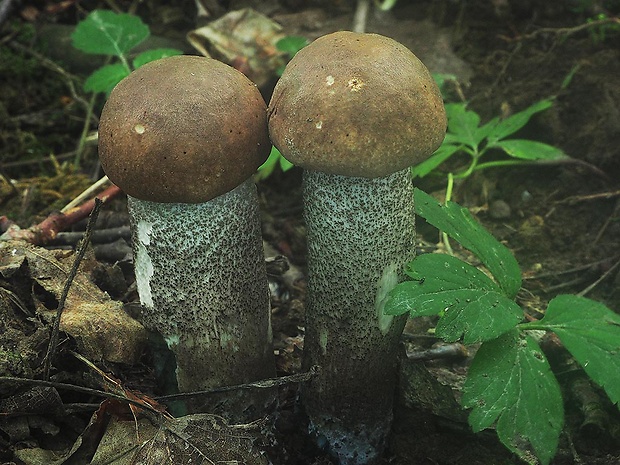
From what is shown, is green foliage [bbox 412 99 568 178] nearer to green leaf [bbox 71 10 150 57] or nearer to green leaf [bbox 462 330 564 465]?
green leaf [bbox 462 330 564 465]

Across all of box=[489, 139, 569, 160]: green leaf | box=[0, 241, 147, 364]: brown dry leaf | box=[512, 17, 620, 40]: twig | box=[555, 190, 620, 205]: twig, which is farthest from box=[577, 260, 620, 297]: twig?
box=[0, 241, 147, 364]: brown dry leaf

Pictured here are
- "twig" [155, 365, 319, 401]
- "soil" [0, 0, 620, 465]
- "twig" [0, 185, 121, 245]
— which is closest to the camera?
"twig" [155, 365, 319, 401]

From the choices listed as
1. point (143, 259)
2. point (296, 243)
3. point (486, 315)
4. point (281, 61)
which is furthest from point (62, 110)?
point (486, 315)

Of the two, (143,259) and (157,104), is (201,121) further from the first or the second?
(143,259)

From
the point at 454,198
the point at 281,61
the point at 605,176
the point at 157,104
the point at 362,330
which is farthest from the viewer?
the point at 281,61

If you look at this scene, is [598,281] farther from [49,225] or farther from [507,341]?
[49,225]
